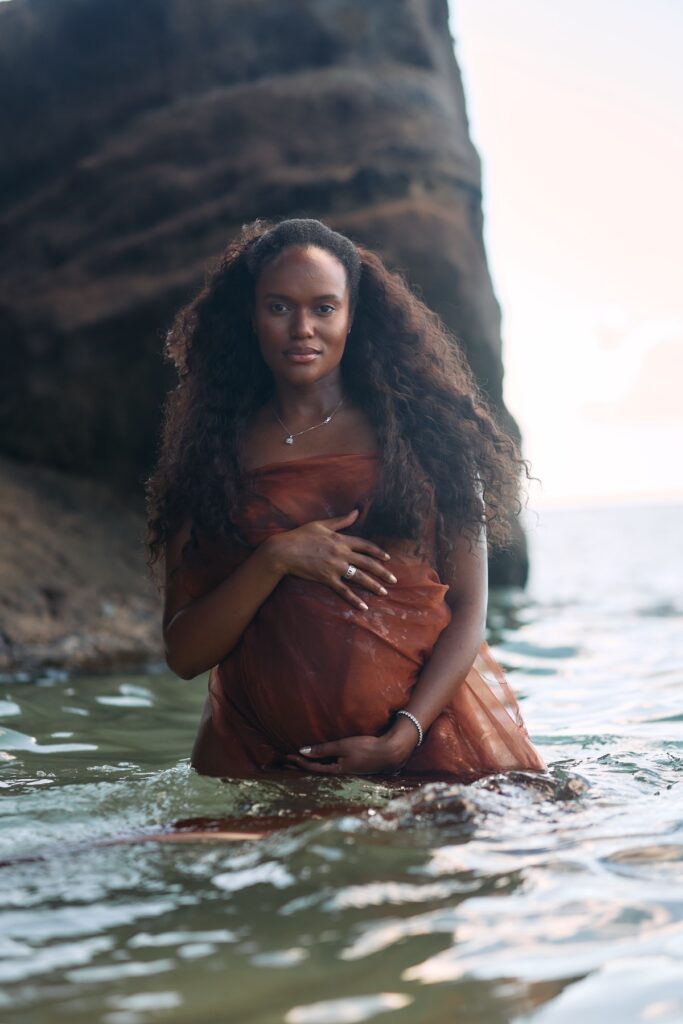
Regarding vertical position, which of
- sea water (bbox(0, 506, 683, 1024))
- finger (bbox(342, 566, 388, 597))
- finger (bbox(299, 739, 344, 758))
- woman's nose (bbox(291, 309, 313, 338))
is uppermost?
woman's nose (bbox(291, 309, 313, 338))

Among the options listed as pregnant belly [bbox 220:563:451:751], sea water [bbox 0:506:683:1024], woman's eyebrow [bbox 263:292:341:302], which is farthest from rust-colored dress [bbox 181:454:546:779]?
woman's eyebrow [bbox 263:292:341:302]

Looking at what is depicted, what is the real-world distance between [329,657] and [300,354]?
779 millimetres

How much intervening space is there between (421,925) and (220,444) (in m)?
1.48

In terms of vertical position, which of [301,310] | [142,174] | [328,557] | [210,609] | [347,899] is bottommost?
[347,899]

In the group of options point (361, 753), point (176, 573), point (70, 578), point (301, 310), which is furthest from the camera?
point (70, 578)

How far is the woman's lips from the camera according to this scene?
304 cm

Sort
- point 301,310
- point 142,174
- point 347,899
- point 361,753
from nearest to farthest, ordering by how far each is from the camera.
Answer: point 347,899 → point 361,753 → point 301,310 → point 142,174

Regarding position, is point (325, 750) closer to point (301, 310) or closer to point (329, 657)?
point (329, 657)

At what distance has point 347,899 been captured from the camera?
2186 mm

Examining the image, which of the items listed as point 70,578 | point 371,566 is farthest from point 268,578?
point 70,578

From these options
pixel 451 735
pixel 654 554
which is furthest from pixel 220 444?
pixel 654 554

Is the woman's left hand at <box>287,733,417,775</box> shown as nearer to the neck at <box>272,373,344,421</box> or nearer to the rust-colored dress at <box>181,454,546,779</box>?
the rust-colored dress at <box>181,454,546,779</box>

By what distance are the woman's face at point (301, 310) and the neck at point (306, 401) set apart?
0.08m

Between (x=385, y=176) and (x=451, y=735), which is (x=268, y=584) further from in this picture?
(x=385, y=176)
